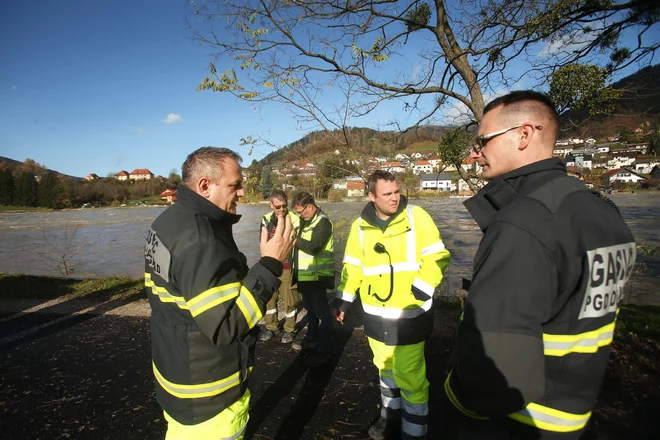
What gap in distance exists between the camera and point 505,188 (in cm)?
142

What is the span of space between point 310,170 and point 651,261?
15.6 m

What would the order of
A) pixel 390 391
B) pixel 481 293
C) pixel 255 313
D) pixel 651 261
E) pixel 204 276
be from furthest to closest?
1. pixel 651 261
2. pixel 390 391
3. pixel 255 313
4. pixel 204 276
5. pixel 481 293

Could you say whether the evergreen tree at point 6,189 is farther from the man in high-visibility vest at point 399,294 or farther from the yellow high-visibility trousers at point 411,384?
the yellow high-visibility trousers at point 411,384

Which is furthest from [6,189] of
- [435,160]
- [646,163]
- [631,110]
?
[646,163]

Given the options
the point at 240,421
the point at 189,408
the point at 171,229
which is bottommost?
the point at 240,421

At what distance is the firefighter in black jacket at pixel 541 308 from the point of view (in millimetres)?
1126

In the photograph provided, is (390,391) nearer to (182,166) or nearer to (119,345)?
(182,166)

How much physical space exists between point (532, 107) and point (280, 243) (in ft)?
4.94

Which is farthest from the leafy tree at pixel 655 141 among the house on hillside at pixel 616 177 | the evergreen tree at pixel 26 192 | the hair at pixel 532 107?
the evergreen tree at pixel 26 192

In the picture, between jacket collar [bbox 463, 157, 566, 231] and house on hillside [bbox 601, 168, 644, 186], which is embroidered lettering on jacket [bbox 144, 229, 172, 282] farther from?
house on hillside [bbox 601, 168, 644, 186]

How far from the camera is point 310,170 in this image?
227 inches

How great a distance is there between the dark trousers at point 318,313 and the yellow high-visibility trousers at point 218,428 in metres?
2.56

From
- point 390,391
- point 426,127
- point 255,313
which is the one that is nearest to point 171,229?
point 255,313

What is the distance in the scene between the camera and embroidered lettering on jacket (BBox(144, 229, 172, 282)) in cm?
177
